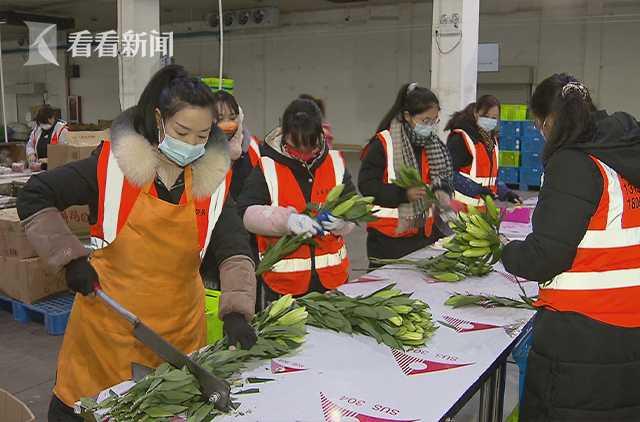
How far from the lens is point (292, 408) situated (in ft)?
5.35

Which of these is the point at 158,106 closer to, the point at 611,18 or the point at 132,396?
the point at 132,396

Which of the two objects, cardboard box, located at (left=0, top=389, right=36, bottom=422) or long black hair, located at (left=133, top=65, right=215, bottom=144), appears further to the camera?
long black hair, located at (left=133, top=65, right=215, bottom=144)

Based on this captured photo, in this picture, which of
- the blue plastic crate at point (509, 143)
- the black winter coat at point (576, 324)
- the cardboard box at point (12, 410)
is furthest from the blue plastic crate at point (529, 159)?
the cardboard box at point (12, 410)

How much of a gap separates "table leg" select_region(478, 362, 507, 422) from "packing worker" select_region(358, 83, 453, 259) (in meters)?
1.28

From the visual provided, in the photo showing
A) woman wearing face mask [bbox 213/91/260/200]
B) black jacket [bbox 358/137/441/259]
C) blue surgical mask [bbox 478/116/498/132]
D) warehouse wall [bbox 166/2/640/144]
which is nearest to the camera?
black jacket [bbox 358/137/441/259]

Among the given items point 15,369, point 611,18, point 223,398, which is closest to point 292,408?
point 223,398

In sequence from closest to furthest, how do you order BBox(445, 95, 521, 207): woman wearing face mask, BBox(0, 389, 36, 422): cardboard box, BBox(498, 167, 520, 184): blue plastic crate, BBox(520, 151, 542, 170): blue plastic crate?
BBox(0, 389, 36, 422): cardboard box → BBox(445, 95, 521, 207): woman wearing face mask → BBox(520, 151, 542, 170): blue plastic crate → BBox(498, 167, 520, 184): blue plastic crate

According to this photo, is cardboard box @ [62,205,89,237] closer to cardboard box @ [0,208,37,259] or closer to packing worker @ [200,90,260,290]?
cardboard box @ [0,208,37,259]

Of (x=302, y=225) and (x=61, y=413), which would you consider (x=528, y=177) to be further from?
(x=61, y=413)

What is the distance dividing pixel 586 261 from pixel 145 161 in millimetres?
1324

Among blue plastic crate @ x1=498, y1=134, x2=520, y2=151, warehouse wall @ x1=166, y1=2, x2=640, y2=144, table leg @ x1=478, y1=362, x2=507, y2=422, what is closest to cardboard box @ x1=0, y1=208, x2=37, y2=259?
table leg @ x1=478, y1=362, x2=507, y2=422

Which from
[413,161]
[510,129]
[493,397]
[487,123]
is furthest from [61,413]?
[510,129]

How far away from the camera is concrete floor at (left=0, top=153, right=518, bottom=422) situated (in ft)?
9.56

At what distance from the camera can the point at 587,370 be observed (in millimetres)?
1826
